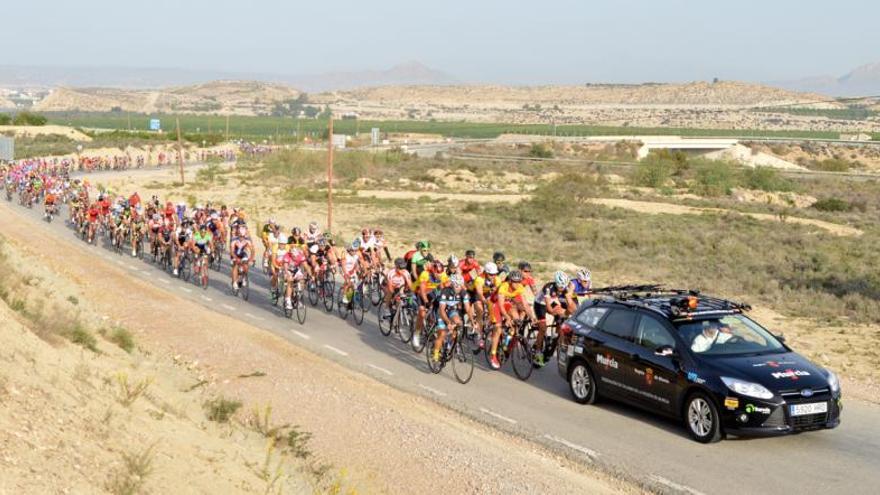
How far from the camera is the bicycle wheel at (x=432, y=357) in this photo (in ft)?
54.0

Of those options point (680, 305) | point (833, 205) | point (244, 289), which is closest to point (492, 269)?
point (680, 305)

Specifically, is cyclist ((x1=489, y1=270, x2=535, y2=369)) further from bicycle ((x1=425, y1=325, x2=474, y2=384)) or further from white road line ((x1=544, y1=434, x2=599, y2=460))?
white road line ((x1=544, y1=434, x2=599, y2=460))

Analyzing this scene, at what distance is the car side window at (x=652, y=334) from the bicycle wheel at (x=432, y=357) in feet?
12.5

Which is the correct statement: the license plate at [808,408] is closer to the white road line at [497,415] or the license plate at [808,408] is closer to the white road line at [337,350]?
the white road line at [497,415]

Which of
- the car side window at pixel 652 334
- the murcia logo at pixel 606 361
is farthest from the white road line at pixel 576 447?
the car side window at pixel 652 334

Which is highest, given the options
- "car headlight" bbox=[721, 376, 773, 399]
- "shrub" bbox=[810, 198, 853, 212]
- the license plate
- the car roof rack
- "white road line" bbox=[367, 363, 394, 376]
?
the car roof rack

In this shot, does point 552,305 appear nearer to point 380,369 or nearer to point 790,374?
point 380,369

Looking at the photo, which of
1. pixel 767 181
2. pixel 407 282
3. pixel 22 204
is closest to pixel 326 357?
pixel 407 282

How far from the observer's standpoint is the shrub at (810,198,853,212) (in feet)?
180

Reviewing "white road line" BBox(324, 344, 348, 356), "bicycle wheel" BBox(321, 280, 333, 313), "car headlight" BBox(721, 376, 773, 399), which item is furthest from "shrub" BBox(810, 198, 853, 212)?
"car headlight" BBox(721, 376, 773, 399)

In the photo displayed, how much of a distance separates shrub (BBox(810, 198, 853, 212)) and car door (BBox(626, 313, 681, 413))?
4515 centimetres

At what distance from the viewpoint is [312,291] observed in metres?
23.1

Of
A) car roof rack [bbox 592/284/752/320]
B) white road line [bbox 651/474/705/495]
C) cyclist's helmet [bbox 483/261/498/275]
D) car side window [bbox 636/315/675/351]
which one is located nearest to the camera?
white road line [bbox 651/474/705/495]

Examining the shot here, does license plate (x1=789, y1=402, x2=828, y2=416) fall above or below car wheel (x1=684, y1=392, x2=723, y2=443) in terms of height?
above
